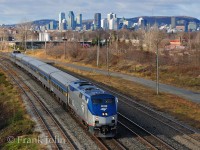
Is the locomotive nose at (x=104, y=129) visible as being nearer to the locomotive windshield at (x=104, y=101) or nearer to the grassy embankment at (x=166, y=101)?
the locomotive windshield at (x=104, y=101)

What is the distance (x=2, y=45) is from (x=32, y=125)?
137 meters

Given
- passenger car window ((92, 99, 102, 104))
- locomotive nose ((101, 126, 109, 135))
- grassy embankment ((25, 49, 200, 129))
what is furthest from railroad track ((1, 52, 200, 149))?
passenger car window ((92, 99, 102, 104))

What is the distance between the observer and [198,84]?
45281 mm

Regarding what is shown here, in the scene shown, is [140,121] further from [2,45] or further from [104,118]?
[2,45]

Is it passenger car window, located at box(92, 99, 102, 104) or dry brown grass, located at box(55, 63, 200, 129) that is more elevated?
passenger car window, located at box(92, 99, 102, 104)

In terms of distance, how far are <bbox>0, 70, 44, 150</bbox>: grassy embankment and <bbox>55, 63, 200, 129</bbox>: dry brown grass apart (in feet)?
38.8

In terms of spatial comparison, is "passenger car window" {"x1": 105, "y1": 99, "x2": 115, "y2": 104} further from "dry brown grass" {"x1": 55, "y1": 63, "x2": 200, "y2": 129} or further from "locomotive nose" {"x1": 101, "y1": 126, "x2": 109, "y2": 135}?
"dry brown grass" {"x1": 55, "y1": 63, "x2": 200, "y2": 129}

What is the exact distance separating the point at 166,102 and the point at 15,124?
613 inches

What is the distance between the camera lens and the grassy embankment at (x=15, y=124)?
20.3 metres

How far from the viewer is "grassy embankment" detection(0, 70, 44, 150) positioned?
20312 millimetres

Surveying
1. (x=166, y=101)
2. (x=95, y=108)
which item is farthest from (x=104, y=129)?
(x=166, y=101)

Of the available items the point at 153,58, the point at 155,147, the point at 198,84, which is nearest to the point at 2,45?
the point at 153,58

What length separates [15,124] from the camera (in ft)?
80.8

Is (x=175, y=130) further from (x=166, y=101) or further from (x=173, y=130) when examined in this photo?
(x=166, y=101)
